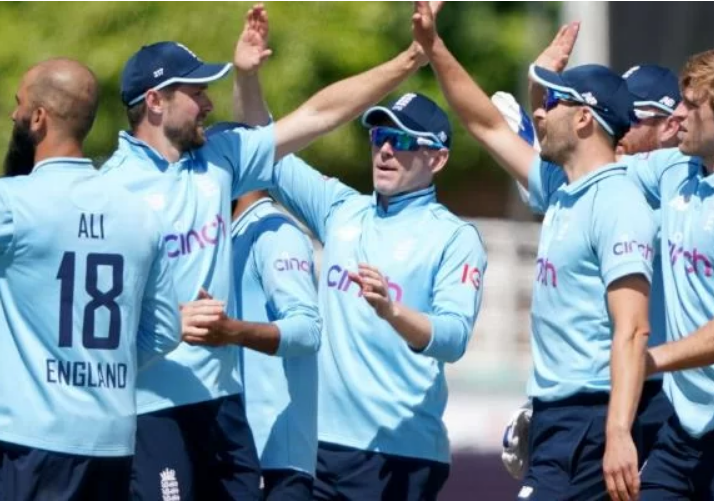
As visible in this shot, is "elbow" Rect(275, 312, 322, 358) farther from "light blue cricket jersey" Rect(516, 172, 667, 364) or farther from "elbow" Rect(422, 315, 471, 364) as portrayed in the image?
"light blue cricket jersey" Rect(516, 172, 667, 364)

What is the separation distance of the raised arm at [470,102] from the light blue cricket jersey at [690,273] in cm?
70

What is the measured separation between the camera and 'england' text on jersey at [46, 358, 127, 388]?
6.59 metres

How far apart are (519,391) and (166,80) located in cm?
517

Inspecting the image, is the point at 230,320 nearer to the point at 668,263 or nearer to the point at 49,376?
the point at 49,376

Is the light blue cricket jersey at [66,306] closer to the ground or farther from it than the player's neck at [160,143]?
closer to the ground

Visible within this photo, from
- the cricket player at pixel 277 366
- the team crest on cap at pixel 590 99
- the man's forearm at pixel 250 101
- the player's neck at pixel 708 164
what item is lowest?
the cricket player at pixel 277 366

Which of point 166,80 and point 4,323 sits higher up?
point 166,80

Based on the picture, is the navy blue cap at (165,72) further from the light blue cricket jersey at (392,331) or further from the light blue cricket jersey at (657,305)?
the light blue cricket jersey at (657,305)

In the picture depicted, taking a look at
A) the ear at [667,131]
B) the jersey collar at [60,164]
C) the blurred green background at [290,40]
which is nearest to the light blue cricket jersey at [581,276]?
the ear at [667,131]

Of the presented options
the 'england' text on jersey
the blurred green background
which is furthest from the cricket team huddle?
the blurred green background

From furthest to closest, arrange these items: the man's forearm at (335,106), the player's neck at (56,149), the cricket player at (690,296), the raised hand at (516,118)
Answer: the raised hand at (516,118) < the man's forearm at (335,106) < the cricket player at (690,296) < the player's neck at (56,149)

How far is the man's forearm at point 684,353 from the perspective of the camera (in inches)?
267

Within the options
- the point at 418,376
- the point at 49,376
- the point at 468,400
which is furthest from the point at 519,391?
the point at 49,376

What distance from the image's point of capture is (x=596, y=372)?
719cm
